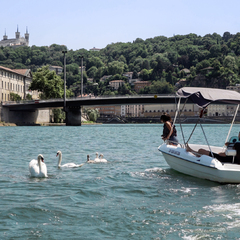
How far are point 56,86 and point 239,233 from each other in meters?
77.2

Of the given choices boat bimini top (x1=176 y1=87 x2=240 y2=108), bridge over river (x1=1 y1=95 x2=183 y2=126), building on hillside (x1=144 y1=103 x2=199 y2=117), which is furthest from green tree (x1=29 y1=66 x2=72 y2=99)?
building on hillside (x1=144 y1=103 x2=199 y2=117)

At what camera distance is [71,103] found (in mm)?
74812

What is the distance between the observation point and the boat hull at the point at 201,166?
1132cm

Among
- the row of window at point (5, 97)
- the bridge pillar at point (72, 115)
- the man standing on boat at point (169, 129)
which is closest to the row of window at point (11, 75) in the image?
the row of window at point (5, 97)

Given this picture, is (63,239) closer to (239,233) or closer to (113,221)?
(113,221)

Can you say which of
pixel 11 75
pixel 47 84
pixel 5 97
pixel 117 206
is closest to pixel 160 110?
pixel 11 75

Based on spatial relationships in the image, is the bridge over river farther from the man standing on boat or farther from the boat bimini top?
the boat bimini top

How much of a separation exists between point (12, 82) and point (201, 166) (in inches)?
3151

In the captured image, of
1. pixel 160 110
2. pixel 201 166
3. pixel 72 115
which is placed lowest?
pixel 201 166

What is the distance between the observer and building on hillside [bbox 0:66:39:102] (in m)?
81.5

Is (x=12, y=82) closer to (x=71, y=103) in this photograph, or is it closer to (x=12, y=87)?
(x=12, y=87)

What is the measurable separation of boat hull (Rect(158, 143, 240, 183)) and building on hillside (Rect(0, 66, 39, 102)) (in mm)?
69974

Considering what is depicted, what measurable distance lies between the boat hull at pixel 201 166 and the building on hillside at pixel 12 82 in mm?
69974

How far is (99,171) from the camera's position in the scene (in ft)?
47.1
